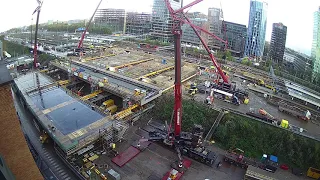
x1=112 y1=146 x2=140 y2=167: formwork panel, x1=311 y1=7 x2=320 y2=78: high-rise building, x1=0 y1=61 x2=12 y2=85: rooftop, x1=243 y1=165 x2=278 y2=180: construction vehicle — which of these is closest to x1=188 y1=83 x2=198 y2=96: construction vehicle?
x1=112 y1=146 x2=140 y2=167: formwork panel

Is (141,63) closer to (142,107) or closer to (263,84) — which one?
(142,107)

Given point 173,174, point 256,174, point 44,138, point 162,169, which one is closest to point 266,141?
point 256,174

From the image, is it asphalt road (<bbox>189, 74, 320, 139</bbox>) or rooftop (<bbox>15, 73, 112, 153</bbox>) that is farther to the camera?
asphalt road (<bbox>189, 74, 320, 139</bbox>)

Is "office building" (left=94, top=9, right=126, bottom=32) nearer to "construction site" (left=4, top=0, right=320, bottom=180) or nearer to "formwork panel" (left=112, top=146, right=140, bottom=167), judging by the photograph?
"construction site" (left=4, top=0, right=320, bottom=180)

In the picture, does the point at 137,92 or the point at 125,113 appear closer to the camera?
the point at 125,113

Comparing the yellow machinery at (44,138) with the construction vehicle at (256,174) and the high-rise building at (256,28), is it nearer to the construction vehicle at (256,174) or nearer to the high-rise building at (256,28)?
the construction vehicle at (256,174)

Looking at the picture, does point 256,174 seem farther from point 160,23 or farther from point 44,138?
point 160,23

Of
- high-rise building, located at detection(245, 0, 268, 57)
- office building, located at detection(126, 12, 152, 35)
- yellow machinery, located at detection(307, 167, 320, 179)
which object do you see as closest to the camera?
yellow machinery, located at detection(307, 167, 320, 179)
